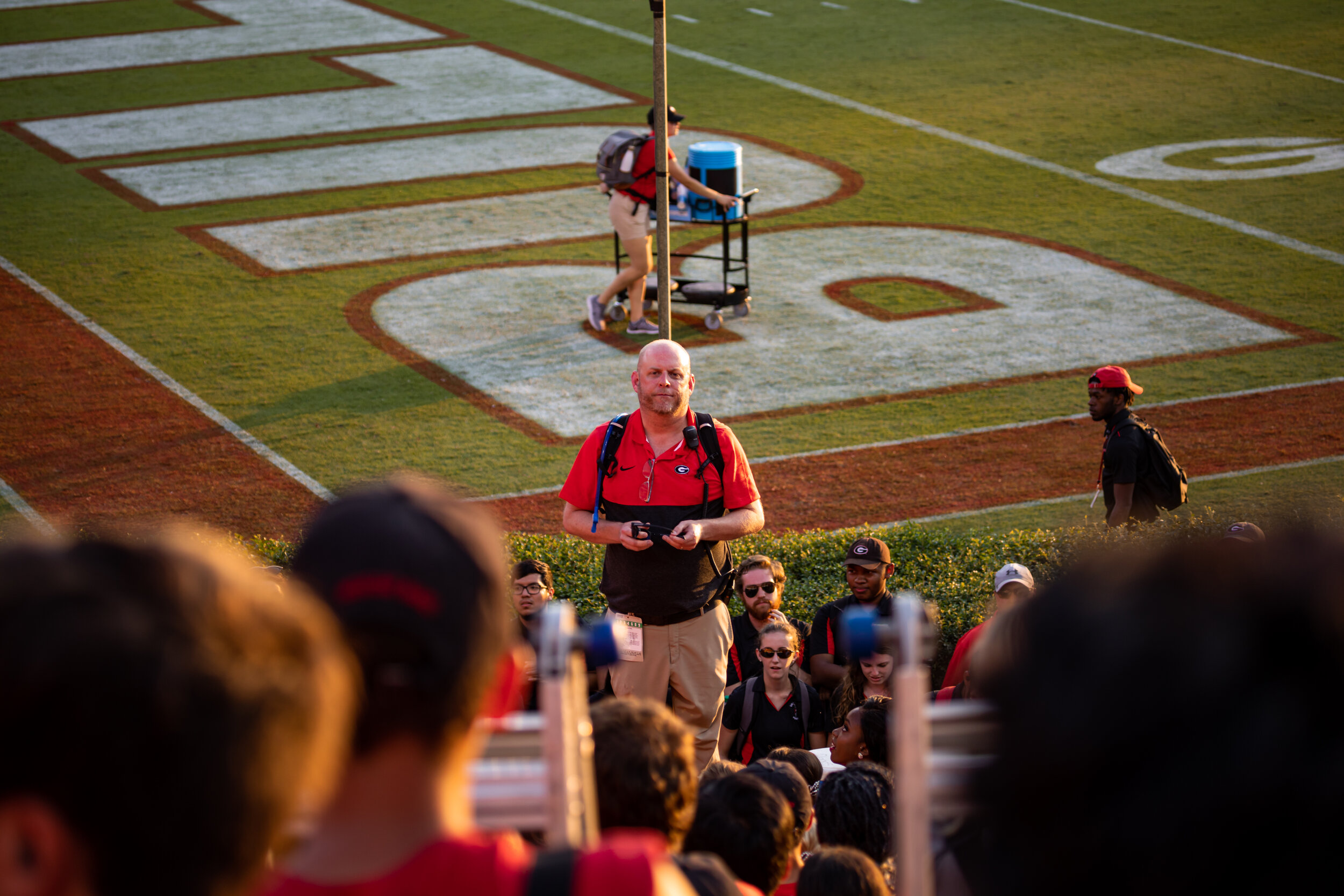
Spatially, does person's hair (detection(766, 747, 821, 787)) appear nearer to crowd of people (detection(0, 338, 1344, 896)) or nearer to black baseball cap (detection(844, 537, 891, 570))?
black baseball cap (detection(844, 537, 891, 570))

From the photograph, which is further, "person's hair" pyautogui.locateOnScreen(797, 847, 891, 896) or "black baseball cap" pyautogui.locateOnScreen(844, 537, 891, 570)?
"black baseball cap" pyautogui.locateOnScreen(844, 537, 891, 570)

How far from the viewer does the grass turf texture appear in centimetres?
1461

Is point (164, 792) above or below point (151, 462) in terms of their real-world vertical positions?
above

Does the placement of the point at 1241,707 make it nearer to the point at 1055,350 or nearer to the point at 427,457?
the point at 427,457

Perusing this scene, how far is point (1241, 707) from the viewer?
1293 millimetres

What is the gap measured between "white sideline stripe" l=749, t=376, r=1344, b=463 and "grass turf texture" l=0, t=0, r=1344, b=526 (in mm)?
134

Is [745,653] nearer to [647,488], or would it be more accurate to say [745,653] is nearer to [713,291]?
[647,488]

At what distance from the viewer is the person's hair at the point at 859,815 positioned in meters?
4.09

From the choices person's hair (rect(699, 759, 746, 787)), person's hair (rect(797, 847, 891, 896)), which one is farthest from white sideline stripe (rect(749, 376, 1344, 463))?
person's hair (rect(797, 847, 891, 896))

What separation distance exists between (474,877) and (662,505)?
5.20 metres

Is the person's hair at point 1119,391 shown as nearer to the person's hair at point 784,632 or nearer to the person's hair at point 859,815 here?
the person's hair at point 784,632

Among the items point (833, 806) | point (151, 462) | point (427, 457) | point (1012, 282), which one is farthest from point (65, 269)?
point (833, 806)

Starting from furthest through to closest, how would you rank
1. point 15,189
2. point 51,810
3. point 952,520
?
point 15,189 → point 952,520 → point 51,810

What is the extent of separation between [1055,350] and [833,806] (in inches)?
498
